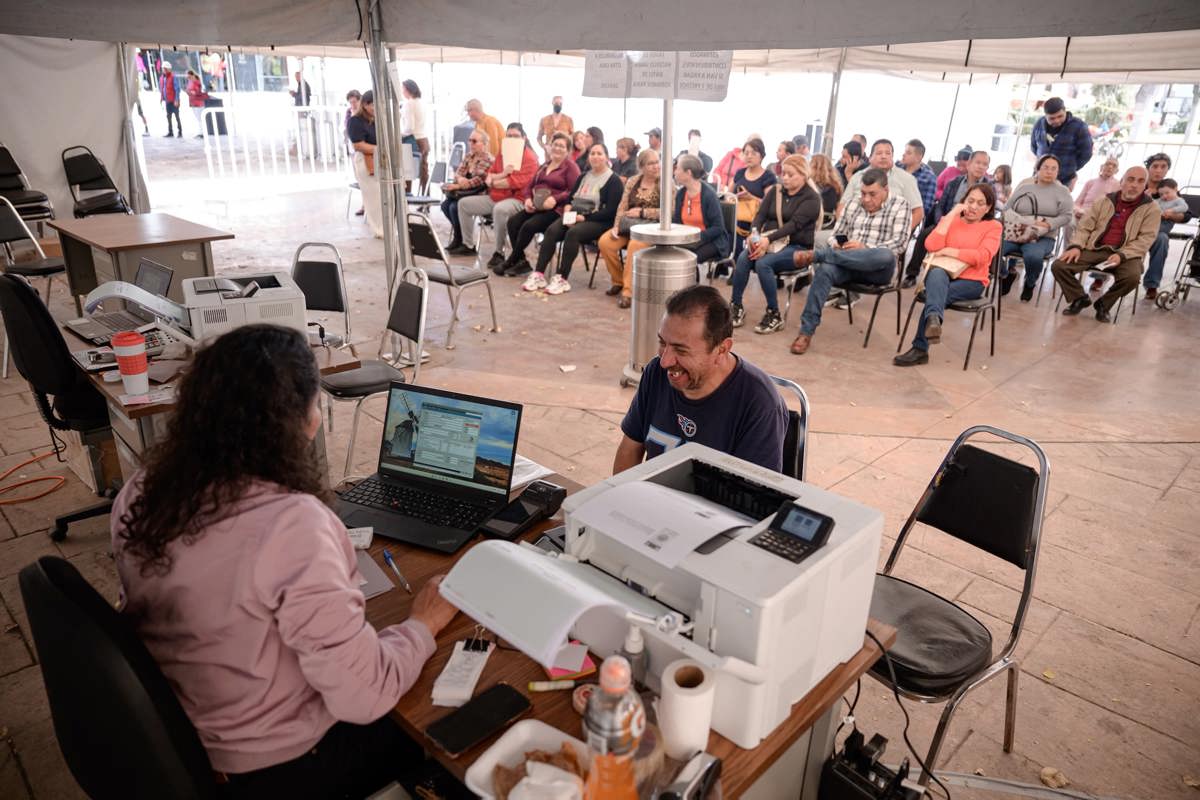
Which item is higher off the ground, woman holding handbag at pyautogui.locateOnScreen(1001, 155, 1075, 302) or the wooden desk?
woman holding handbag at pyautogui.locateOnScreen(1001, 155, 1075, 302)

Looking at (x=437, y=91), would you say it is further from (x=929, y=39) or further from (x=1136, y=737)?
(x=1136, y=737)

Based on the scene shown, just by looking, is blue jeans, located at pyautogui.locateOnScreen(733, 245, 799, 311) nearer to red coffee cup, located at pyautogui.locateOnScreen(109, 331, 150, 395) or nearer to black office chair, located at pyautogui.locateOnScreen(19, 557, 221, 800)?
red coffee cup, located at pyautogui.locateOnScreen(109, 331, 150, 395)

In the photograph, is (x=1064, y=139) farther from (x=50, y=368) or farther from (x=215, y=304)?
(x=50, y=368)

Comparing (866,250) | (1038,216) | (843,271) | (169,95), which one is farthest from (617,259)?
(169,95)

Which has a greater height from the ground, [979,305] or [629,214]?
[629,214]

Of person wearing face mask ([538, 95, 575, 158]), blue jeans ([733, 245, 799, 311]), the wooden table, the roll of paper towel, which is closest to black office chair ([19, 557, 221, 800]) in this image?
the wooden table

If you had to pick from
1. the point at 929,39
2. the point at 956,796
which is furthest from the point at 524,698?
the point at 929,39

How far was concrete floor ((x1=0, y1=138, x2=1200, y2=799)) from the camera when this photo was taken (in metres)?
2.37

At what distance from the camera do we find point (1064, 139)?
7637 mm

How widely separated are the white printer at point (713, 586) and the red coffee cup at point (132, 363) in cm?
198

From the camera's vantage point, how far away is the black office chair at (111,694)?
1.24 m

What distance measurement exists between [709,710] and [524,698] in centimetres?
35

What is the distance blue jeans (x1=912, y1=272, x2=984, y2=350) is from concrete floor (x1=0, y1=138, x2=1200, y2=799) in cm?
→ 31

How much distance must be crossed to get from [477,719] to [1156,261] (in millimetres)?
8513
